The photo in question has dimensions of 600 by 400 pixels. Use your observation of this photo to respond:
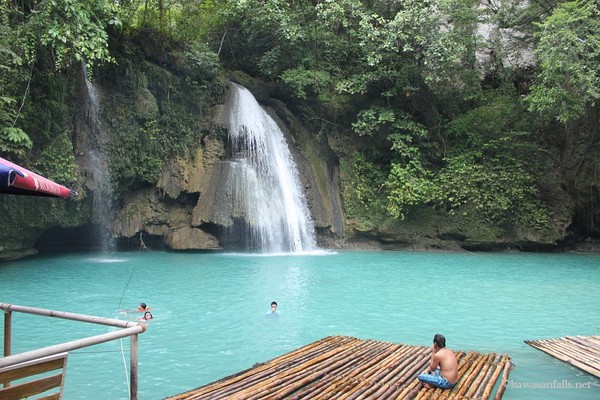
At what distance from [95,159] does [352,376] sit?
12.7 metres

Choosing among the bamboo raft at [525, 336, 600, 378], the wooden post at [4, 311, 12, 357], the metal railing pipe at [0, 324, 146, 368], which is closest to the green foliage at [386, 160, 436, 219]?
the bamboo raft at [525, 336, 600, 378]

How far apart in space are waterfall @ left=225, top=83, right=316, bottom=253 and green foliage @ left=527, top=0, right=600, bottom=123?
8.44m

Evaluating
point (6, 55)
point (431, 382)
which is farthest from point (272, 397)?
point (6, 55)

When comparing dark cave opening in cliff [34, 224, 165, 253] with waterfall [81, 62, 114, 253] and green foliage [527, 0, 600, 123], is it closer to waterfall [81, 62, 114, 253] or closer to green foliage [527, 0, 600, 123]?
waterfall [81, 62, 114, 253]

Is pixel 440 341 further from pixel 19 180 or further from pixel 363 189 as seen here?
pixel 363 189

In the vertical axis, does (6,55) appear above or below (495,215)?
above

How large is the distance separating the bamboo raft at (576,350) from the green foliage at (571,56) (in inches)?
370

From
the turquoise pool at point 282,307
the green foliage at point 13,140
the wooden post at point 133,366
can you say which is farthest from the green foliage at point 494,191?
the wooden post at point 133,366

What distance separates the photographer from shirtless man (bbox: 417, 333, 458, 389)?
4.71 meters

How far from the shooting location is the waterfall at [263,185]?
16.4 meters

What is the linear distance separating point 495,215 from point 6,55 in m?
15.3

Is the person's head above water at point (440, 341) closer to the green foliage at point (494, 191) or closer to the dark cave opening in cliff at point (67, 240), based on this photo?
the green foliage at point (494, 191)

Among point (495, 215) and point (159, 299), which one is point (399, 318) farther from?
point (495, 215)

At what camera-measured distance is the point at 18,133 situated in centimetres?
1134
